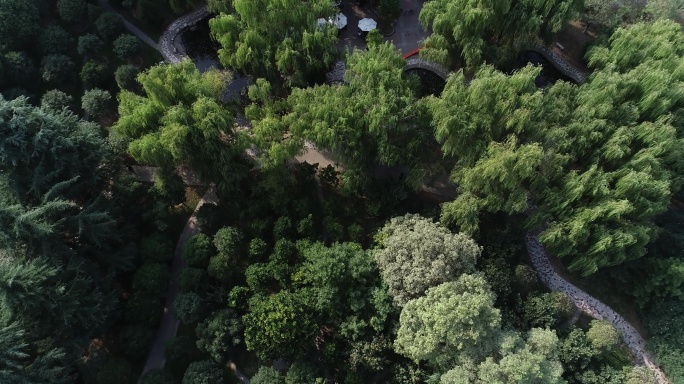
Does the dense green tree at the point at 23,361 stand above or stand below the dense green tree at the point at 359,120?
below

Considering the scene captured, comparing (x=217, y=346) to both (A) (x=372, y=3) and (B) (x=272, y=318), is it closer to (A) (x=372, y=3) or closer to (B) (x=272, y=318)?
(B) (x=272, y=318)

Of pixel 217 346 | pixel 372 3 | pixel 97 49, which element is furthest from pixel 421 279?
pixel 97 49

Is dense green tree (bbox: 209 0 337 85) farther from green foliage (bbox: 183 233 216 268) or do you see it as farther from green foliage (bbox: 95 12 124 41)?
green foliage (bbox: 183 233 216 268)

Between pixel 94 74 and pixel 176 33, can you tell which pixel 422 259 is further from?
pixel 176 33

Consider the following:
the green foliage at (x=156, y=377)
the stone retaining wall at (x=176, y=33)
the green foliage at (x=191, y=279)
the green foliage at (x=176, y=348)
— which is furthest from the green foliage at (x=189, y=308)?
the stone retaining wall at (x=176, y=33)

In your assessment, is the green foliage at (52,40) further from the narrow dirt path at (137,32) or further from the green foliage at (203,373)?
the green foliage at (203,373)

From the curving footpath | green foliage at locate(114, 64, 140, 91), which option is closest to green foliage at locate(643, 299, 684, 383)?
the curving footpath

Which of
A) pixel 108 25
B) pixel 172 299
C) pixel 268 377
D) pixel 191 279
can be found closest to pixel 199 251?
pixel 191 279
